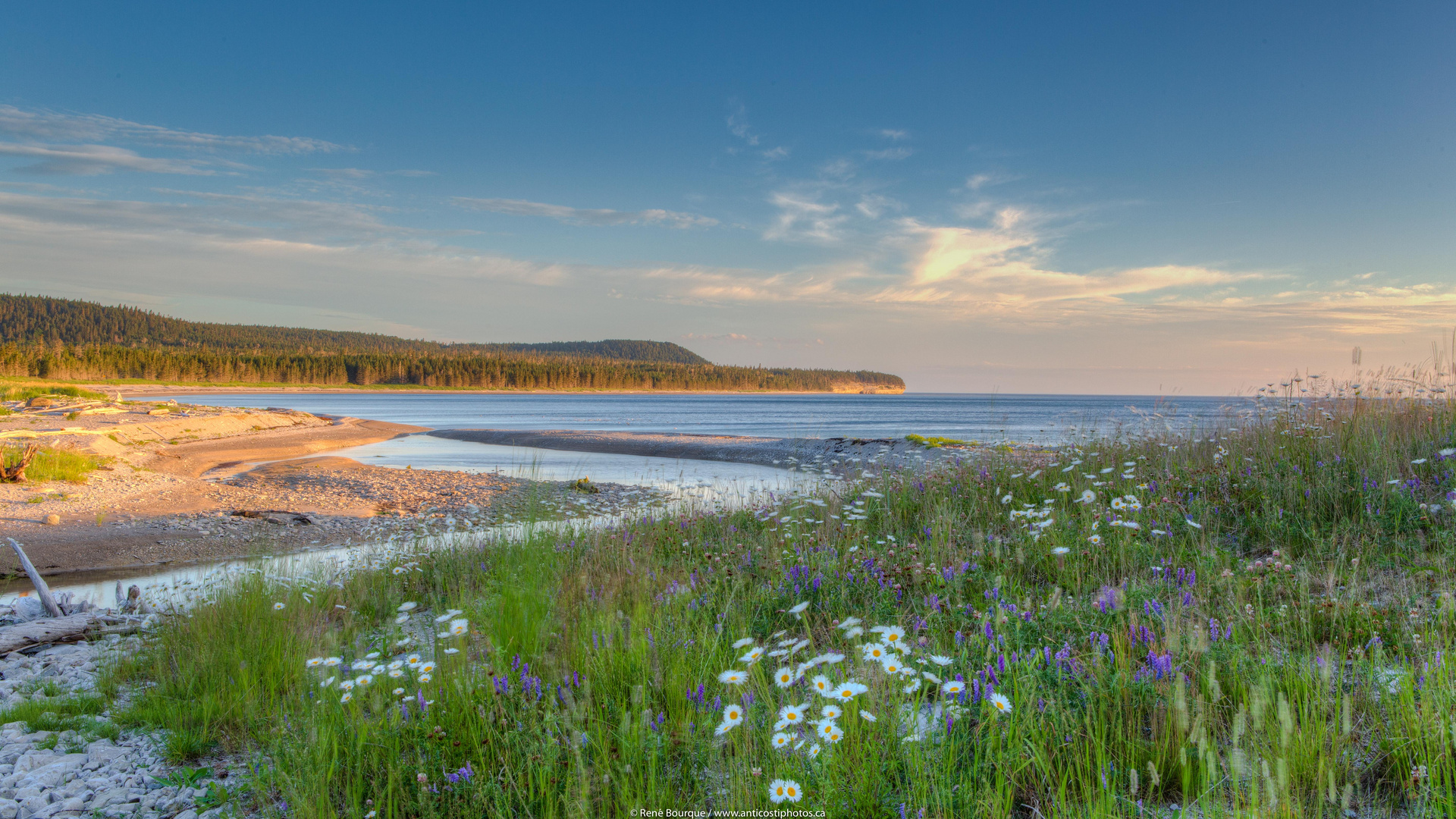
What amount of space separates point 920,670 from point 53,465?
71.8 ft

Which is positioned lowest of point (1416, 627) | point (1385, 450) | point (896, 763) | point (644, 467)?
point (644, 467)

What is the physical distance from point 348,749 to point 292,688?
1469 mm

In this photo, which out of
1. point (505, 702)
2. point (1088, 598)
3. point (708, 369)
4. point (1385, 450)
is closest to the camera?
point (505, 702)

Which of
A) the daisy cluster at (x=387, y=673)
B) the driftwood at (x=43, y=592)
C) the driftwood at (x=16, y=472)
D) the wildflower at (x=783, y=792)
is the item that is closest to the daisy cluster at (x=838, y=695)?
the wildflower at (x=783, y=792)

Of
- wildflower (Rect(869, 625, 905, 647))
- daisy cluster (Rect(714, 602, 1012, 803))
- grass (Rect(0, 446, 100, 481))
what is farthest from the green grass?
wildflower (Rect(869, 625, 905, 647))

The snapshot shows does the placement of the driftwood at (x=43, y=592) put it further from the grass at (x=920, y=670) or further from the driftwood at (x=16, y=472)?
the driftwood at (x=16, y=472)

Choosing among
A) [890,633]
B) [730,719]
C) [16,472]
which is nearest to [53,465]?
[16,472]

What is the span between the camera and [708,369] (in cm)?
19400

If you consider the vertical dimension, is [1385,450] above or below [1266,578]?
above

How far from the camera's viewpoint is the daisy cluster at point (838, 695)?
2.51m

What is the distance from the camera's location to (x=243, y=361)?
147 metres

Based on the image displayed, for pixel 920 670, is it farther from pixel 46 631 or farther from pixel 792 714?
pixel 46 631

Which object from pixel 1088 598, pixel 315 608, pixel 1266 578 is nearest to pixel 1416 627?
pixel 1266 578

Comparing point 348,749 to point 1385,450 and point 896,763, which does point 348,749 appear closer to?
point 896,763
